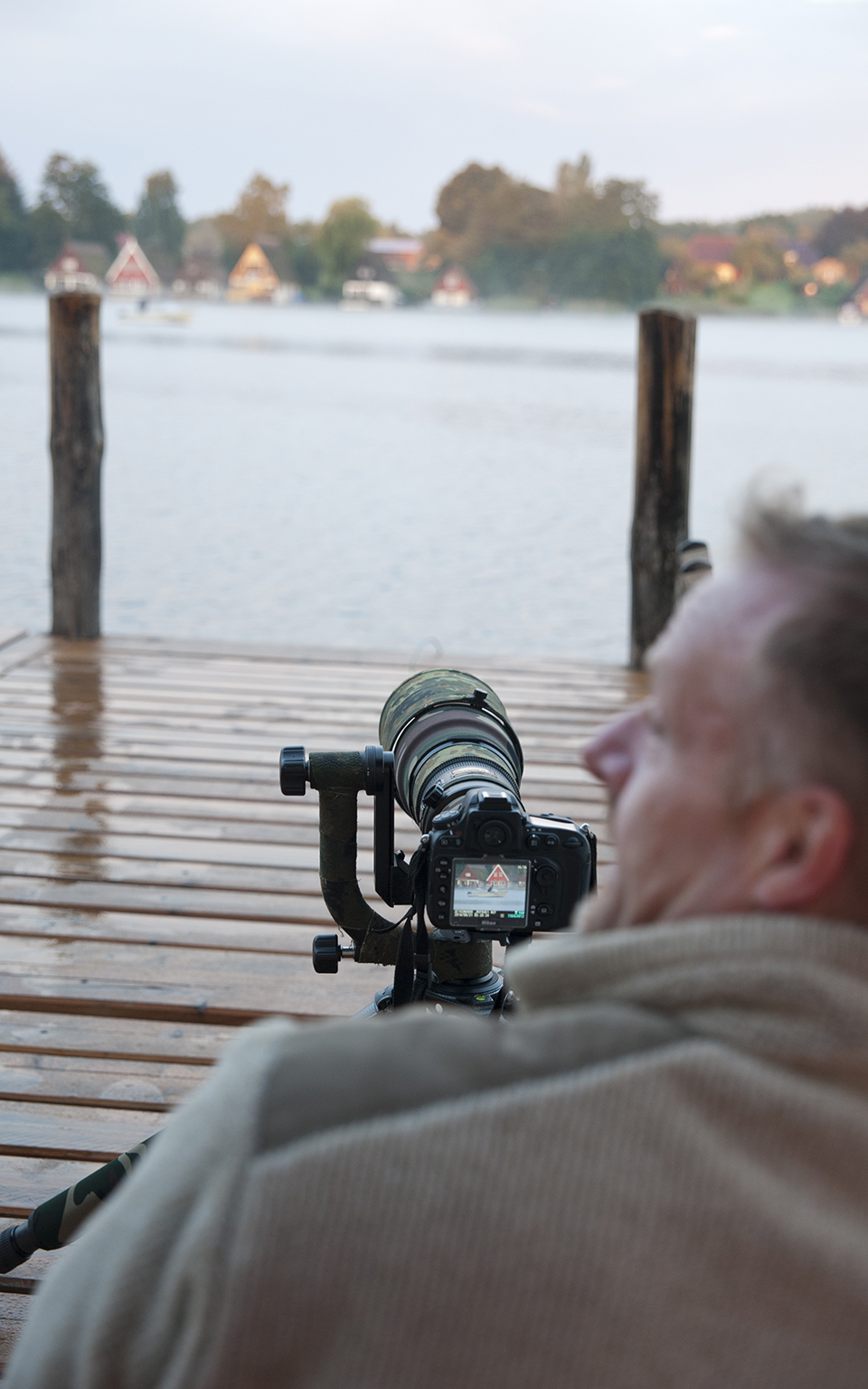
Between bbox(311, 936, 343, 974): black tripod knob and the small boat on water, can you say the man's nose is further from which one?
the small boat on water

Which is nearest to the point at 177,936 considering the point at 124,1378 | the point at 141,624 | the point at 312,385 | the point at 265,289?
the point at 124,1378

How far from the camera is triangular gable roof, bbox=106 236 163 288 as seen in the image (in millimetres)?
64000

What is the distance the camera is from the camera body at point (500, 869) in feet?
3.80

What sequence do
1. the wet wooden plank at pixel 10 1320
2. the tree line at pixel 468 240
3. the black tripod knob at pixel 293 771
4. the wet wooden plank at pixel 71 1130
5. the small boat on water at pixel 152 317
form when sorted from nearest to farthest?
the black tripod knob at pixel 293 771 < the wet wooden plank at pixel 10 1320 < the wet wooden plank at pixel 71 1130 < the tree line at pixel 468 240 < the small boat on water at pixel 152 317

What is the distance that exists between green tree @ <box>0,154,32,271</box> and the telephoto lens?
60493mm

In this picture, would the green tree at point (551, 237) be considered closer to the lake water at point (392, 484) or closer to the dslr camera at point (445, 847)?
the lake water at point (392, 484)

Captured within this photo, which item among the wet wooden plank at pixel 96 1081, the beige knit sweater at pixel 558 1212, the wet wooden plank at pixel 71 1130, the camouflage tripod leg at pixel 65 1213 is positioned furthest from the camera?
the wet wooden plank at pixel 96 1081

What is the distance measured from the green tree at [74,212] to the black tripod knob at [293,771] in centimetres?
6168

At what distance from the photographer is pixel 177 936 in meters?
2.50

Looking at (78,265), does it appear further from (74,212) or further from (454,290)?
(454,290)

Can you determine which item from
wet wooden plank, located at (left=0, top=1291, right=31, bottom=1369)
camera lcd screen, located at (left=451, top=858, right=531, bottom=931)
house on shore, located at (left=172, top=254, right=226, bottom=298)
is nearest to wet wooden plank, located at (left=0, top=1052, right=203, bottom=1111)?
Answer: wet wooden plank, located at (left=0, top=1291, right=31, bottom=1369)

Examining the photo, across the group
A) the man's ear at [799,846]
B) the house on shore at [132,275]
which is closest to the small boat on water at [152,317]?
the house on shore at [132,275]

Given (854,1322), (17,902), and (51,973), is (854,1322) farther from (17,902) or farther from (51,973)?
(17,902)

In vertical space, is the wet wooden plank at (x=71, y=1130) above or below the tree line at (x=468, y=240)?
below
